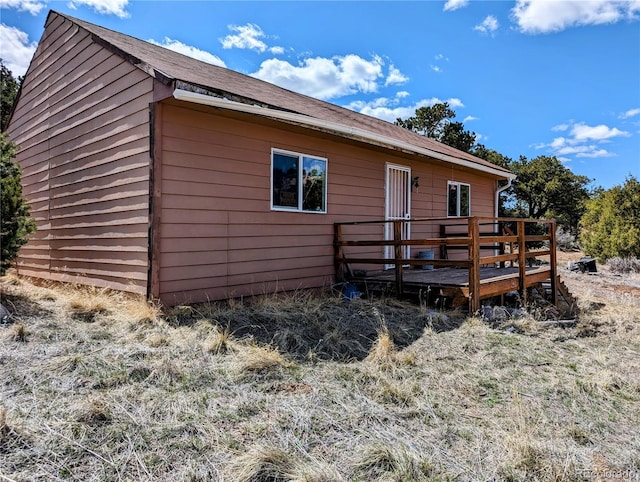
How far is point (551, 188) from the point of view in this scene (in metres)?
21.6

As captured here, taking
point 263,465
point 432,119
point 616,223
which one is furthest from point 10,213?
point 432,119

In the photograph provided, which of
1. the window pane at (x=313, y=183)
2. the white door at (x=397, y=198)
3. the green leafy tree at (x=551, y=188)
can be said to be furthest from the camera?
the green leafy tree at (x=551, y=188)

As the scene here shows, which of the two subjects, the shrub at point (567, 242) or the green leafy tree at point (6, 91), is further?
the shrub at point (567, 242)

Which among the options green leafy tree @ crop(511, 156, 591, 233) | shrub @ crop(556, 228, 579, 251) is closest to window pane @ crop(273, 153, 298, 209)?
green leafy tree @ crop(511, 156, 591, 233)

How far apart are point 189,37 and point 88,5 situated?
198 centimetres

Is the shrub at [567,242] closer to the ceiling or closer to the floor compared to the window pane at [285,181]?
closer to the floor

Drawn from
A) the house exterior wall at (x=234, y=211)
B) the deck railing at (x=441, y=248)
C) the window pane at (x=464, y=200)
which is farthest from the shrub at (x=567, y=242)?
the house exterior wall at (x=234, y=211)

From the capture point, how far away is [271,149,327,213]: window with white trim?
631 cm

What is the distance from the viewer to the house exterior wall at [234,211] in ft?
16.9

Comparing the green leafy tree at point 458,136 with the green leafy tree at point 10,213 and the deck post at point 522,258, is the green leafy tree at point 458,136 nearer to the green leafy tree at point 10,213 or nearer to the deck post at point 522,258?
the deck post at point 522,258

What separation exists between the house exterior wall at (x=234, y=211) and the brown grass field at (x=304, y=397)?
0.65 m

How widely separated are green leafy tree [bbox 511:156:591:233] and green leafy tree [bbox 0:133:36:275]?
2183 centimetres

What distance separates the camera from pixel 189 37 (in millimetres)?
9281

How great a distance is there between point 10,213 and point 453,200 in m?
8.82
